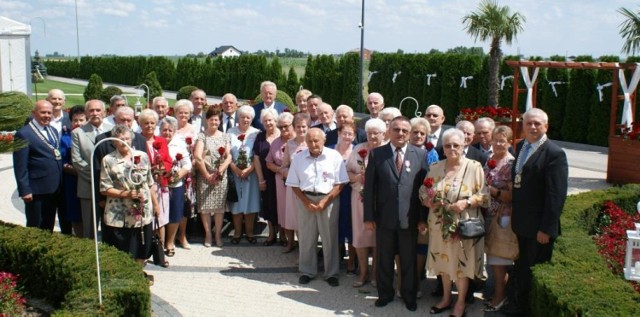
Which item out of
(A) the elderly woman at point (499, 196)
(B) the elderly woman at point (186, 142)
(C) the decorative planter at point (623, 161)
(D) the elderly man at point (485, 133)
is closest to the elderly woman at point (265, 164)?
(B) the elderly woman at point (186, 142)

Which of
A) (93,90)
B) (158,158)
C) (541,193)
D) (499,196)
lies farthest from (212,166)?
(93,90)

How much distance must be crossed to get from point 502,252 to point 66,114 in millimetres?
5870

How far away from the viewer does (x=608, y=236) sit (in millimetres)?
7574

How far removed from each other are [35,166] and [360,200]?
3.66 meters

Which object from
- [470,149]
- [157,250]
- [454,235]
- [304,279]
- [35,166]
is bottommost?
[304,279]

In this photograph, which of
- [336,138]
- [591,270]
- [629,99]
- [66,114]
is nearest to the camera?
[591,270]

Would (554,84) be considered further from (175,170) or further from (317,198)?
(175,170)

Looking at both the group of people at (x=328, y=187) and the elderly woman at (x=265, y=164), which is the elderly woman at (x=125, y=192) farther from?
the elderly woman at (x=265, y=164)

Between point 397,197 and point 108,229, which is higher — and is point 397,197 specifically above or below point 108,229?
above

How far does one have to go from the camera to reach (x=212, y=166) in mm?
8555

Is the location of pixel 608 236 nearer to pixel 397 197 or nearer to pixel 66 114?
pixel 397 197

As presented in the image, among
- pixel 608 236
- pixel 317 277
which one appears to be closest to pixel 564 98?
pixel 608 236

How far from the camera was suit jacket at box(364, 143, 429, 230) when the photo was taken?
6.35 m

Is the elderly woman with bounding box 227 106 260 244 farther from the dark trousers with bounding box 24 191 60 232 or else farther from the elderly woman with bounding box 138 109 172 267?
the dark trousers with bounding box 24 191 60 232
